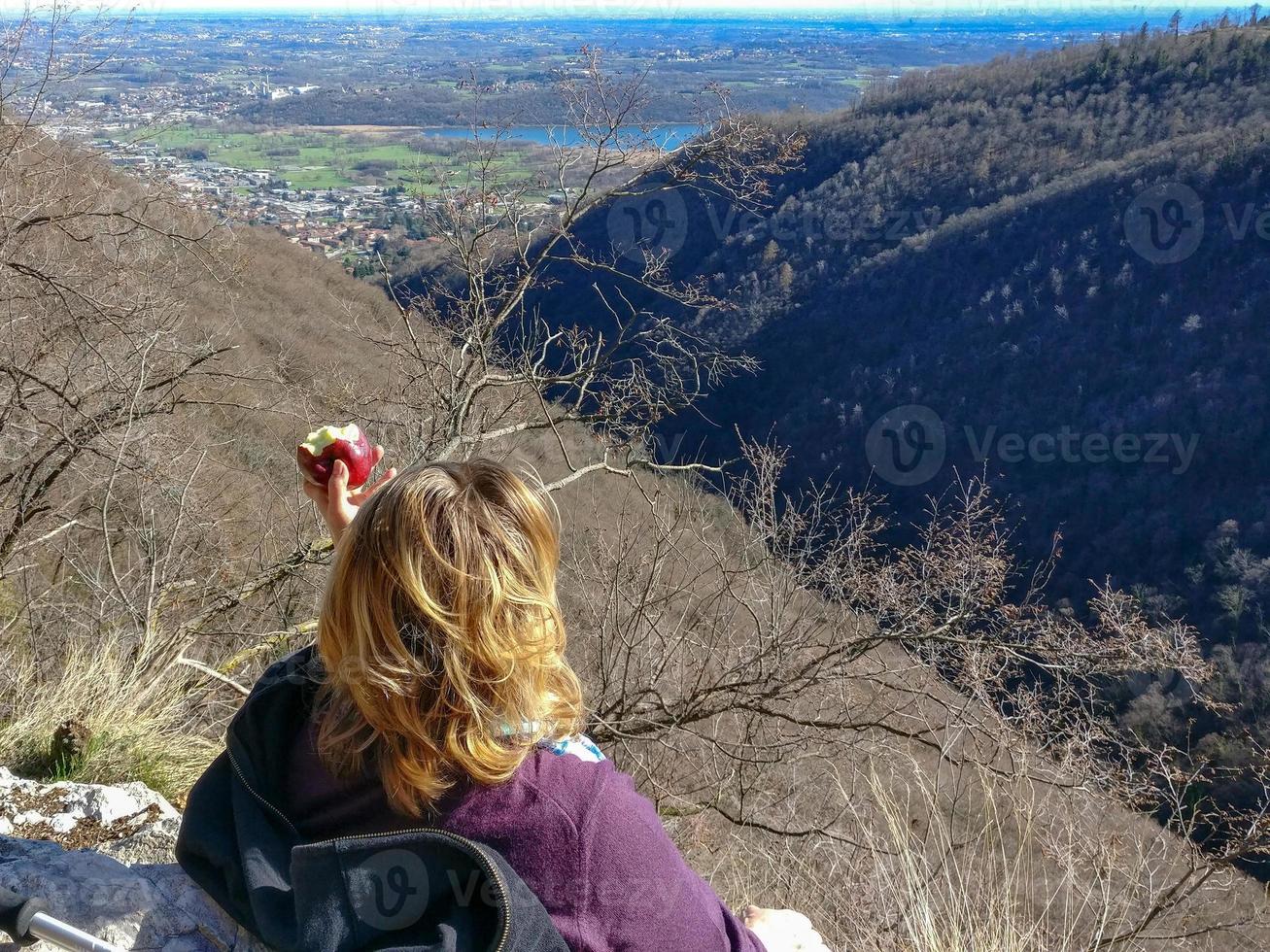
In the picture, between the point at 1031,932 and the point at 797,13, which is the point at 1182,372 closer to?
the point at 1031,932

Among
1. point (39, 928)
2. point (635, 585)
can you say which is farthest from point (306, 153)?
point (39, 928)

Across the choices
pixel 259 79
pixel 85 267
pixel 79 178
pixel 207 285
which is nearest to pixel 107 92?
pixel 79 178

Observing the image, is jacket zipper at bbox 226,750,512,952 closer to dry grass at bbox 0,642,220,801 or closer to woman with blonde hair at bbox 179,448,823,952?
woman with blonde hair at bbox 179,448,823,952

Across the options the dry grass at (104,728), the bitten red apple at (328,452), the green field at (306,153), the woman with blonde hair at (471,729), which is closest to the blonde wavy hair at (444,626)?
the woman with blonde hair at (471,729)

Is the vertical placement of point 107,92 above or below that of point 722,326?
above

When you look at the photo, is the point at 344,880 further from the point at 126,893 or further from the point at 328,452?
the point at 328,452

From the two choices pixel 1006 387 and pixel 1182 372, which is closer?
pixel 1182 372

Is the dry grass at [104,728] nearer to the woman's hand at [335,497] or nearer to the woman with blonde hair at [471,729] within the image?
the woman's hand at [335,497]
